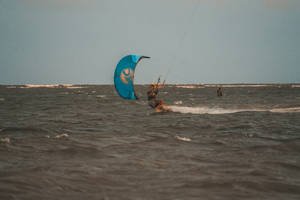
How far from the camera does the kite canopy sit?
17672 millimetres

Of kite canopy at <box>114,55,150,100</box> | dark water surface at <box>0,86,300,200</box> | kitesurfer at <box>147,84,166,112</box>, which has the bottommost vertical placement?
dark water surface at <box>0,86,300,200</box>

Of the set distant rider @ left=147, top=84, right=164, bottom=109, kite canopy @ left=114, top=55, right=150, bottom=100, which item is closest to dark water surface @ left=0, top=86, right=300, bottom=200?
kite canopy @ left=114, top=55, right=150, bottom=100

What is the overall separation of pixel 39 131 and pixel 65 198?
7576 millimetres

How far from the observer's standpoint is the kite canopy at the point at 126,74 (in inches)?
696

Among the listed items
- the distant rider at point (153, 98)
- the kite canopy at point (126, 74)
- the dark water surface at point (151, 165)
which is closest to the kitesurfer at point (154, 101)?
the distant rider at point (153, 98)

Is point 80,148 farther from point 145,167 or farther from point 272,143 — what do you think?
point 272,143

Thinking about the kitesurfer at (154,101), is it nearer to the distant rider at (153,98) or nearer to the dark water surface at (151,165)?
the distant rider at (153,98)

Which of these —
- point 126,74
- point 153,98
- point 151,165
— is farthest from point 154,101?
point 151,165

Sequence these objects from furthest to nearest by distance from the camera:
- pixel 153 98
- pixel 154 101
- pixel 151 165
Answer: pixel 154 101
pixel 153 98
pixel 151 165

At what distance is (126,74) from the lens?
1767 cm

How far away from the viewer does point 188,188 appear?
16.3 ft

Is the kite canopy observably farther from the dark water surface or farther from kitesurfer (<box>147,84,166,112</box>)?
the dark water surface

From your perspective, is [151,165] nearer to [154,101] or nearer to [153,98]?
[153,98]

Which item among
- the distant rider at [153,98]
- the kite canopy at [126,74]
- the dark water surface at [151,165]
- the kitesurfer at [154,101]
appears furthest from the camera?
the kitesurfer at [154,101]
